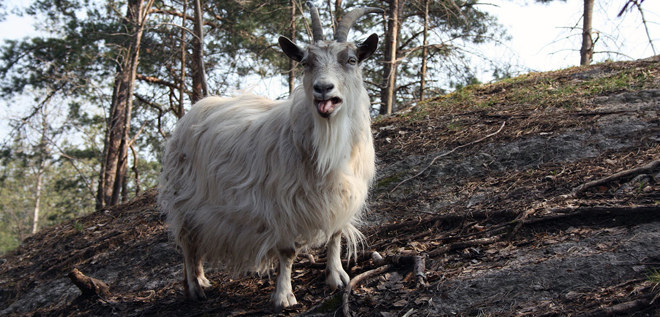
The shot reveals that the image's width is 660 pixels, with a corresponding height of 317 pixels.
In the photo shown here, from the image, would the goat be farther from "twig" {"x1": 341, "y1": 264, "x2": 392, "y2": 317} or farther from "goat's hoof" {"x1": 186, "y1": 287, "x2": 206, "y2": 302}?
"twig" {"x1": 341, "y1": 264, "x2": 392, "y2": 317}

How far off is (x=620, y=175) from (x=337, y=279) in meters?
2.53

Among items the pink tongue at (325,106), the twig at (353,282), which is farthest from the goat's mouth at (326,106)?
the twig at (353,282)

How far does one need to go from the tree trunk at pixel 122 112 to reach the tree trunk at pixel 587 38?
877 centimetres

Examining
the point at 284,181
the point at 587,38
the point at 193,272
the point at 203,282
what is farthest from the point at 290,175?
the point at 587,38

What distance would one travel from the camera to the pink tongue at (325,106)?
11.1 ft

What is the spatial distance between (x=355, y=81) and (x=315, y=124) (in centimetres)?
49

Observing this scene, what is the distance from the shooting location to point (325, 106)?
3379 millimetres

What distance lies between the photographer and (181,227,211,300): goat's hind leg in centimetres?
448

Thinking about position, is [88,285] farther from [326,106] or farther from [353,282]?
[326,106]

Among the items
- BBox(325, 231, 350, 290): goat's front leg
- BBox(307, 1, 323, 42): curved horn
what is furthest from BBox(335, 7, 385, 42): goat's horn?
BBox(325, 231, 350, 290): goat's front leg

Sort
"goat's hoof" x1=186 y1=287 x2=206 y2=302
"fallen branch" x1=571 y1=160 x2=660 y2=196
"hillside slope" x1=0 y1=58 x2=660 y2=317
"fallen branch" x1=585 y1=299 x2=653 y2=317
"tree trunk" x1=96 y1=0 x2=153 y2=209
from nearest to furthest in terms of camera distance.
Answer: "fallen branch" x1=585 y1=299 x2=653 y2=317 → "hillside slope" x1=0 y1=58 x2=660 y2=317 → "fallen branch" x1=571 y1=160 x2=660 y2=196 → "goat's hoof" x1=186 y1=287 x2=206 y2=302 → "tree trunk" x1=96 y1=0 x2=153 y2=209

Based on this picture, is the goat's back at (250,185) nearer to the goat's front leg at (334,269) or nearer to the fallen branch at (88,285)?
the goat's front leg at (334,269)

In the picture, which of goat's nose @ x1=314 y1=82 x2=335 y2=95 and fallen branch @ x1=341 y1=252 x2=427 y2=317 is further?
fallen branch @ x1=341 y1=252 x2=427 y2=317

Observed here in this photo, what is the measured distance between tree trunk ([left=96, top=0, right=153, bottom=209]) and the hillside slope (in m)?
2.27
